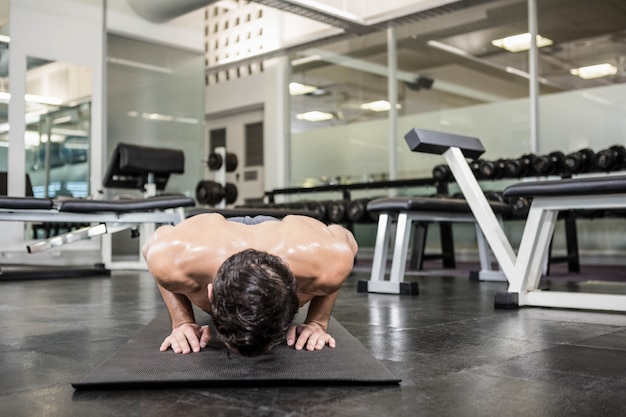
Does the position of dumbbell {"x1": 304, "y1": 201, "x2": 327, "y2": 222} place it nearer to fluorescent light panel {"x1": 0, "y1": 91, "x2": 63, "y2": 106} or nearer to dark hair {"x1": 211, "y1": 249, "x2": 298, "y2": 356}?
fluorescent light panel {"x1": 0, "y1": 91, "x2": 63, "y2": 106}

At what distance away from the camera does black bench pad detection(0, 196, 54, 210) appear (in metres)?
3.64

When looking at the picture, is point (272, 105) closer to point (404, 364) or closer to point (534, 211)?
point (534, 211)

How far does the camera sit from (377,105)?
7137 millimetres

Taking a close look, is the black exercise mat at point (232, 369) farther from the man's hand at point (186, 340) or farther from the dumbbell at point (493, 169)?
the dumbbell at point (493, 169)

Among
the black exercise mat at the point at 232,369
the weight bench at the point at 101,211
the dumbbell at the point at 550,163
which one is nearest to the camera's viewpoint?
the black exercise mat at the point at 232,369

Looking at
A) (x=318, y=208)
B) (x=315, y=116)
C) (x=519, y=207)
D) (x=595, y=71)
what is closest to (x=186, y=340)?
(x=519, y=207)

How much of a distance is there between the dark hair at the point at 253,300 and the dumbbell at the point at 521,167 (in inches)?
166

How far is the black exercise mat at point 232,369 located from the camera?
1.13 meters

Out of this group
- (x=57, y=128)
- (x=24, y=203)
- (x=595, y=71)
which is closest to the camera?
(x=24, y=203)

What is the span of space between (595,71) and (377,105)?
2468 millimetres

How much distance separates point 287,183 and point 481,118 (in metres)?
2.74

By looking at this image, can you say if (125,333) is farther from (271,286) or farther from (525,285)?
(525,285)

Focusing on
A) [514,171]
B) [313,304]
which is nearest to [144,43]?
[514,171]

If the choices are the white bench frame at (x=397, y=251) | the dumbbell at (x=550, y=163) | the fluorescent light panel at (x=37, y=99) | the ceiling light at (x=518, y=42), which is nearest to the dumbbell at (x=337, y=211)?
the dumbbell at (x=550, y=163)
